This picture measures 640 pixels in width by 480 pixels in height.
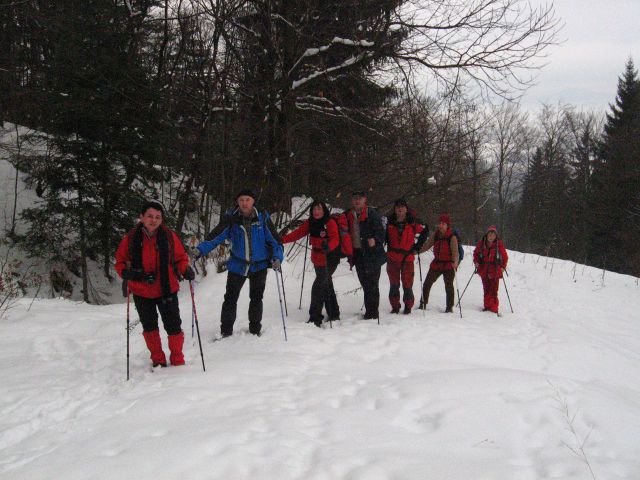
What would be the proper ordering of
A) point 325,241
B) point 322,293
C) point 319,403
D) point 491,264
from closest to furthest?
point 319,403
point 325,241
point 322,293
point 491,264

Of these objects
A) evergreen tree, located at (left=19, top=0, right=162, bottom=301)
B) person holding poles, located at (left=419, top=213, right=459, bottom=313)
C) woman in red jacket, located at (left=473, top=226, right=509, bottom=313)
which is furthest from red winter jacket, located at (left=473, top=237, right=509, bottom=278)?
evergreen tree, located at (left=19, top=0, right=162, bottom=301)

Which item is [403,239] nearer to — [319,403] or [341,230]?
[341,230]

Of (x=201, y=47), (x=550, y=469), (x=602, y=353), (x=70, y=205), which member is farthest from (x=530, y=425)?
(x=70, y=205)

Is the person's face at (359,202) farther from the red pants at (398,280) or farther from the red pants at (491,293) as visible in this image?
the red pants at (491,293)

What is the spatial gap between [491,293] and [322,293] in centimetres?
380

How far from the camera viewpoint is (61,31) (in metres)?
10.8

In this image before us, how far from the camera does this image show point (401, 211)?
7.55 m

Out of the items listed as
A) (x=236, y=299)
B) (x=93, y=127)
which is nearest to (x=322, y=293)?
(x=236, y=299)

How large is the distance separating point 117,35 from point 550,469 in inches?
517

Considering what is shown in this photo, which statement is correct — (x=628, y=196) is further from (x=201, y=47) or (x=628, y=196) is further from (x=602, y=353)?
(x=201, y=47)

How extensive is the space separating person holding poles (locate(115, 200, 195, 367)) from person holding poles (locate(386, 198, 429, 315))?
13.2 feet

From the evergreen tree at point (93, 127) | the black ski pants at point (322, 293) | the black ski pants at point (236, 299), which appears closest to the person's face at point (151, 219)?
the black ski pants at point (236, 299)

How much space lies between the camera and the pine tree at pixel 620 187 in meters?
28.1

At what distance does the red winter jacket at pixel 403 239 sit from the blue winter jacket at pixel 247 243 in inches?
100.0
